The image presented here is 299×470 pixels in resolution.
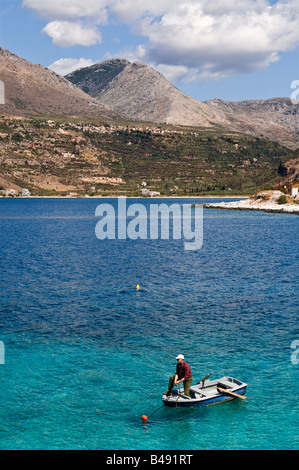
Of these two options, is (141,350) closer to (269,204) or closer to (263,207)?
(263,207)

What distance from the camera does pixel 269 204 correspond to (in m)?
172

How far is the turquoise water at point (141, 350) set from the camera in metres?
19.8

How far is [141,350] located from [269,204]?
152m

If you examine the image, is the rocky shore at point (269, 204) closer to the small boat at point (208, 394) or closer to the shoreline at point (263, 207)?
the shoreline at point (263, 207)

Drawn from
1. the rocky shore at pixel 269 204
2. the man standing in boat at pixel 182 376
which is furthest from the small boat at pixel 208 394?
the rocky shore at pixel 269 204

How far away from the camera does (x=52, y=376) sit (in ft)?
81.3

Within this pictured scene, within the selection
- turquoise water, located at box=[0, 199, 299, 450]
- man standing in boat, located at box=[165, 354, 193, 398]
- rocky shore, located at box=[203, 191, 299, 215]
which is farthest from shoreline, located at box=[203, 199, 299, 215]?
man standing in boat, located at box=[165, 354, 193, 398]

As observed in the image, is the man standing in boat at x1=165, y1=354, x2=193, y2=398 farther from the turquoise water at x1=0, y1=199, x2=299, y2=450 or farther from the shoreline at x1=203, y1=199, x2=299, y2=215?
the shoreline at x1=203, y1=199, x2=299, y2=215

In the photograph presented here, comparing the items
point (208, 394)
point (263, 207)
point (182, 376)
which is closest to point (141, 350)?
point (182, 376)

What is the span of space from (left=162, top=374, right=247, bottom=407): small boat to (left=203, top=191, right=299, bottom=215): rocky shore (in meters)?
134

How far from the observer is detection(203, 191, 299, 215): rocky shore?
154988mm
